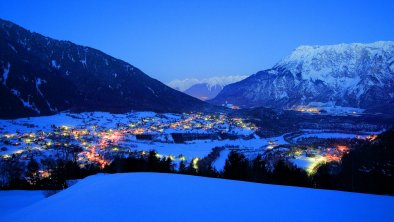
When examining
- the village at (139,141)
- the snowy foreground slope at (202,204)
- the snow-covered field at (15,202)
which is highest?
the snowy foreground slope at (202,204)

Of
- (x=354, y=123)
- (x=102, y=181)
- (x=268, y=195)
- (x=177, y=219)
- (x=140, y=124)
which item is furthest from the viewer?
(x=354, y=123)

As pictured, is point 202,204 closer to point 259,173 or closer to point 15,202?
point 15,202

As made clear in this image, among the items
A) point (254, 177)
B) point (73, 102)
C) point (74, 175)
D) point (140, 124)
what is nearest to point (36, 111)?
point (73, 102)

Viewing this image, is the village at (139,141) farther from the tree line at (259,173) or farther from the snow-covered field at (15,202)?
the snow-covered field at (15,202)

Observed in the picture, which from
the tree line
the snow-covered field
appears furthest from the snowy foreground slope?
the tree line

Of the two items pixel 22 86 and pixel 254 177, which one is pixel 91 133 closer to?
pixel 22 86

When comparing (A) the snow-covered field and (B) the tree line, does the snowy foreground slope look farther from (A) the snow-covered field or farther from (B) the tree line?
(B) the tree line

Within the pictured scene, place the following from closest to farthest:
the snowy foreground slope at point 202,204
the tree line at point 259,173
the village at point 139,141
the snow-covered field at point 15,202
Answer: the snowy foreground slope at point 202,204
the snow-covered field at point 15,202
the tree line at point 259,173
the village at point 139,141

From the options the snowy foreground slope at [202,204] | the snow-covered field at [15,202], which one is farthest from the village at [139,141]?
the snowy foreground slope at [202,204]

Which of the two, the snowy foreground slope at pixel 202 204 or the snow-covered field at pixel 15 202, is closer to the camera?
the snowy foreground slope at pixel 202 204

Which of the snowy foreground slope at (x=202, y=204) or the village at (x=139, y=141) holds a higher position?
the snowy foreground slope at (x=202, y=204)
